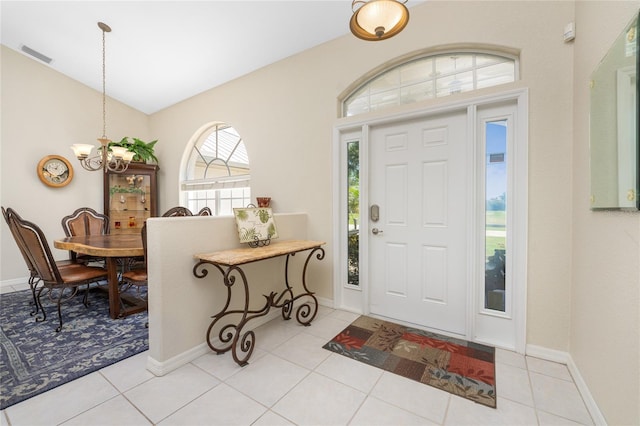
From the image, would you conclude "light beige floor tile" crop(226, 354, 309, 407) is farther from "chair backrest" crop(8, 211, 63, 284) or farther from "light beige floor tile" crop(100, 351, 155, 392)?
"chair backrest" crop(8, 211, 63, 284)

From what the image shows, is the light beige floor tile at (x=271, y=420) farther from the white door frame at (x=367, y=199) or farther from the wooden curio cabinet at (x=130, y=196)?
the wooden curio cabinet at (x=130, y=196)

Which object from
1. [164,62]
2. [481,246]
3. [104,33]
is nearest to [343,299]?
[481,246]

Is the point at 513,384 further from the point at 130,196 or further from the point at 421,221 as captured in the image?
the point at 130,196

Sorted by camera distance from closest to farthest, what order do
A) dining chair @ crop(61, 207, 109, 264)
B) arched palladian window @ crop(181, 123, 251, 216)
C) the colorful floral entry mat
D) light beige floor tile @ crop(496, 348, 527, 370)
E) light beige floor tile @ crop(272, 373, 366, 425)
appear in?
light beige floor tile @ crop(272, 373, 366, 425), the colorful floral entry mat, light beige floor tile @ crop(496, 348, 527, 370), dining chair @ crop(61, 207, 109, 264), arched palladian window @ crop(181, 123, 251, 216)

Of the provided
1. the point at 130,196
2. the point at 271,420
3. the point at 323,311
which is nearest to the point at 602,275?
the point at 271,420

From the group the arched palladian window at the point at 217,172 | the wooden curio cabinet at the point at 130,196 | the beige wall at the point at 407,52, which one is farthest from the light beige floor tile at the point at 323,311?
the wooden curio cabinet at the point at 130,196

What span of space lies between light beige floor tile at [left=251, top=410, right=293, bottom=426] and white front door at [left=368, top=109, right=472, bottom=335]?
5.29 ft

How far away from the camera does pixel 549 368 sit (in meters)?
1.95

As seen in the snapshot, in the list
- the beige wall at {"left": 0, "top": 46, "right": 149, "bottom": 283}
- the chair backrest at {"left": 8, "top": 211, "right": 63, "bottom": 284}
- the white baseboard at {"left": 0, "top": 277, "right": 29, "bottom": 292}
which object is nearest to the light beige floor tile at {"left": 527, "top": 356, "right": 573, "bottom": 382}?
the chair backrest at {"left": 8, "top": 211, "right": 63, "bottom": 284}

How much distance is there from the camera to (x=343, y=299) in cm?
307

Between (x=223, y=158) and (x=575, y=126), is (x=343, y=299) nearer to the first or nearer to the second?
(x=575, y=126)

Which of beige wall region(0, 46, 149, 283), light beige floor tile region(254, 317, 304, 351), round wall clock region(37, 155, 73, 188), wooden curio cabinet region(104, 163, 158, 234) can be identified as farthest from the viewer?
wooden curio cabinet region(104, 163, 158, 234)

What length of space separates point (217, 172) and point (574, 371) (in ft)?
15.8

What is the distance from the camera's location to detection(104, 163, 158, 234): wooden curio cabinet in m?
4.67
